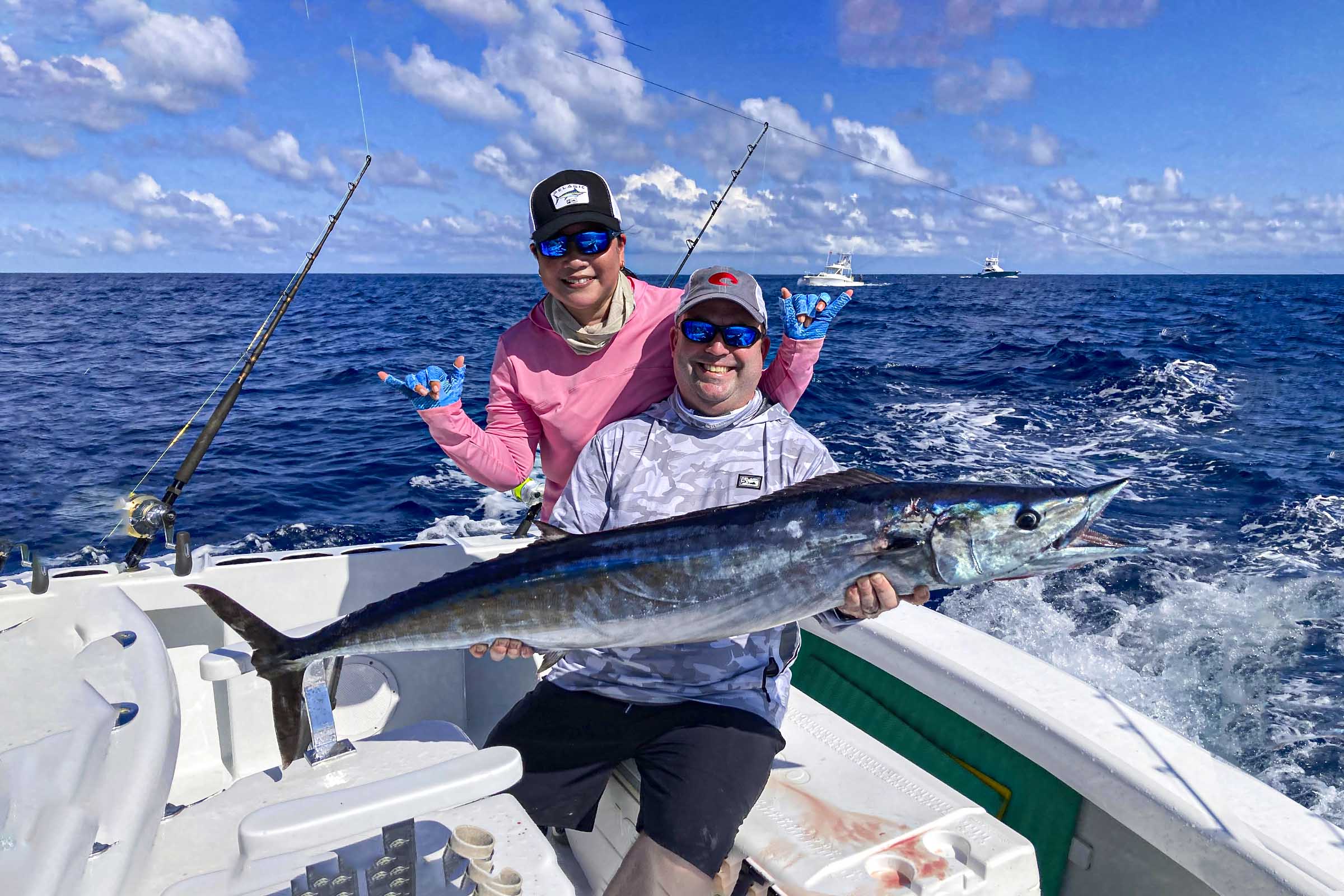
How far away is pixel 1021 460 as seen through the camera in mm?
9633

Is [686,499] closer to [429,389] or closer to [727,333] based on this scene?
[727,333]

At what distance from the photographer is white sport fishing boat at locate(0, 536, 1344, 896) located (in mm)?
1556

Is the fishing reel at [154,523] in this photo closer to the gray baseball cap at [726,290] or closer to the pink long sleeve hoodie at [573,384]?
the pink long sleeve hoodie at [573,384]

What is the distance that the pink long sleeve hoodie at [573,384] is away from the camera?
9.57ft

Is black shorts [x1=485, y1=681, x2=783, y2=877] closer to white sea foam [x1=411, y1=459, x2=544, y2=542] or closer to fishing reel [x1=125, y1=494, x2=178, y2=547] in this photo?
fishing reel [x1=125, y1=494, x2=178, y2=547]

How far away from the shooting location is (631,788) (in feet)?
7.77

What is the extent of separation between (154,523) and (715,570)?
2.53 metres

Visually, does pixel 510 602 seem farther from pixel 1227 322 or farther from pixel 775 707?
pixel 1227 322

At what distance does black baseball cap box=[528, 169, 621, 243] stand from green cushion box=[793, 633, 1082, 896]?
6.51 feet

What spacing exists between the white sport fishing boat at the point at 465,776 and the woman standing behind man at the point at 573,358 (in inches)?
32.9

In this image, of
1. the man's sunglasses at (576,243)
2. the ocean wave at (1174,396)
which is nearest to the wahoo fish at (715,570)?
the man's sunglasses at (576,243)

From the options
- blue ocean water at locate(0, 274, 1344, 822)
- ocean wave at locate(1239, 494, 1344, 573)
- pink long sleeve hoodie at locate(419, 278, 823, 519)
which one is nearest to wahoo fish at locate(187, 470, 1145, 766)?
pink long sleeve hoodie at locate(419, 278, 823, 519)

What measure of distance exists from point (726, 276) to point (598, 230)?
18.4 inches

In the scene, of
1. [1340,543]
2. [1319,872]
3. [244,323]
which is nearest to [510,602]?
[1319,872]
